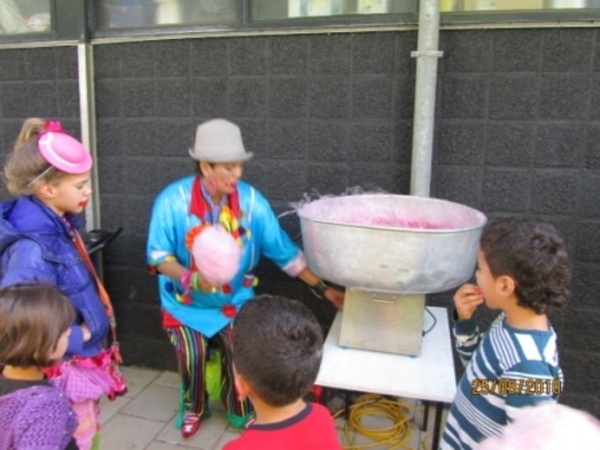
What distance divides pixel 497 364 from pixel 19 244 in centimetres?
153

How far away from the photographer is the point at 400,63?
2.71 m

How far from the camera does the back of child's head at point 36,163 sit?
6.09 ft

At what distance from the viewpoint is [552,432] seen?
0.80 metres

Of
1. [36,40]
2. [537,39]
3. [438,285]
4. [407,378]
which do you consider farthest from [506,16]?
[36,40]

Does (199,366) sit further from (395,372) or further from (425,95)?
(425,95)

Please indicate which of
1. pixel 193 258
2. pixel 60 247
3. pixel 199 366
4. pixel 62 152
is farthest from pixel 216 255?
pixel 199 366

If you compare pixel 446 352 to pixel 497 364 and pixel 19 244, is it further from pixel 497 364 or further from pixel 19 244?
pixel 19 244

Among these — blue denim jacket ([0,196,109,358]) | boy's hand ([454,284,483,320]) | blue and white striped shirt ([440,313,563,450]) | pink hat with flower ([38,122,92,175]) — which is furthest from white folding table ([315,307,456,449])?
pink hat with flower ([38,122,92,175])

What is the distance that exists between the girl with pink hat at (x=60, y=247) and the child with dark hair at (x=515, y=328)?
1.24 metres

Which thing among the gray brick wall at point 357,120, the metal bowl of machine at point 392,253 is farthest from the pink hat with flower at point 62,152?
the gray brick wall at point 357,120

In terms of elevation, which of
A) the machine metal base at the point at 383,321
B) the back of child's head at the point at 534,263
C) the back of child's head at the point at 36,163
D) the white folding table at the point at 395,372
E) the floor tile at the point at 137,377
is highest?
the back of child's head at the point at 36,163

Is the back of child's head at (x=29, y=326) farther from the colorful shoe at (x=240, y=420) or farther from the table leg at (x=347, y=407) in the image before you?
the table leg at (x=347, y=407)

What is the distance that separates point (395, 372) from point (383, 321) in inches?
7.5

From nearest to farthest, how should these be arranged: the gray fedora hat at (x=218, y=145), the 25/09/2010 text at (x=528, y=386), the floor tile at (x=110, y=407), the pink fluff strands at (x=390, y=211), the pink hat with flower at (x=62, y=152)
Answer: the 25/09/2010 text at (x=528, y=386)
the pink hat with flower at (x=62, y=152)
the pink fluff strands at (x=390, y=211)
the gray fedora hat at (x=218, y=145)
the floor tile at (x=110, y=407)
